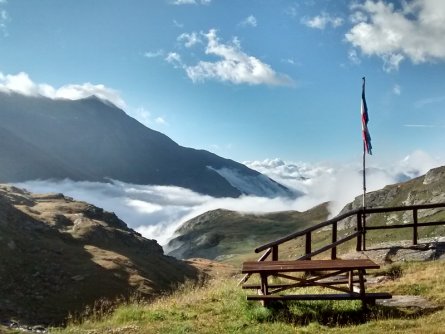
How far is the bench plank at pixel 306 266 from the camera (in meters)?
12.7

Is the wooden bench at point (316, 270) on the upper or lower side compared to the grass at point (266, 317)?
upper

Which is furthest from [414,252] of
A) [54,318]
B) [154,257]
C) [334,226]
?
[154,257]

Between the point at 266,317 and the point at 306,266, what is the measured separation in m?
1.90

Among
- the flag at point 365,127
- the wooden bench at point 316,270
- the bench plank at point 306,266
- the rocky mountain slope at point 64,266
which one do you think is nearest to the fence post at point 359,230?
the flag at point 365,127

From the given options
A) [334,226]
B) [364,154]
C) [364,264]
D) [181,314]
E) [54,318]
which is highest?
[364,154]

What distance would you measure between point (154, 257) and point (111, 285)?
37.0 metres

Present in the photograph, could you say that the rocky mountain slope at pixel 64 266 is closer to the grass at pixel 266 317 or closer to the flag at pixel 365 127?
the flag at pixel 365 127

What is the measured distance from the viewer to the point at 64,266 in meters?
73.6

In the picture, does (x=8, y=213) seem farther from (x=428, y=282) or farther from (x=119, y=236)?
(x=428, y=282)

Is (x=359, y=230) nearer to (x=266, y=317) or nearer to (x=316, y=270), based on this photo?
(x=316, y=270)

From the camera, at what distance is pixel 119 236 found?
10869 centimetres

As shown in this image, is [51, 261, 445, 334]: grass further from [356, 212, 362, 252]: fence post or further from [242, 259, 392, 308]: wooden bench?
[356, 212, 362, 252]: fence post

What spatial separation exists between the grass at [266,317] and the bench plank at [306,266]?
1022 mm

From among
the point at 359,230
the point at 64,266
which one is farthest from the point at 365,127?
the point at 64,266
